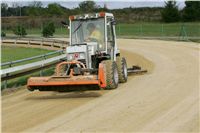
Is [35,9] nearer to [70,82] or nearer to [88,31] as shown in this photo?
[88,31]

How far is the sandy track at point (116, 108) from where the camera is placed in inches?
355

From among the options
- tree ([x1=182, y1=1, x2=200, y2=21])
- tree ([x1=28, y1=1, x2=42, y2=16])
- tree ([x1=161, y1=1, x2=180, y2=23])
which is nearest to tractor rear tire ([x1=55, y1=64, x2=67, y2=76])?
tree ([x1=182, y1=1, x2=200, y2=21])

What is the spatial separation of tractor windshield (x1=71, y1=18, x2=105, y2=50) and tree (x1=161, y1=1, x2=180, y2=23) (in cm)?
6158

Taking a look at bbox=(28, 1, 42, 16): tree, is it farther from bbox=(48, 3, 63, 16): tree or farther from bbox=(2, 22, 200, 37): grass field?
bbox=(2, 22, 200, 37): grass field

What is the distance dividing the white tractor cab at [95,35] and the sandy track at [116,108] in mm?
1165

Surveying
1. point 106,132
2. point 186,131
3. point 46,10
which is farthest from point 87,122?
point 46,10

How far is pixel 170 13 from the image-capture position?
250ft

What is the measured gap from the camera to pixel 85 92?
43.8ft

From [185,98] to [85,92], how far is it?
9.79ft

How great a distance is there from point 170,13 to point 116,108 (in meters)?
67.0

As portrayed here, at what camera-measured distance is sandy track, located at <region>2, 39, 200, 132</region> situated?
9.02m

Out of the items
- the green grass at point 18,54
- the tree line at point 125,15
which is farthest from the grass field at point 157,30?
the green grass at point 18,54

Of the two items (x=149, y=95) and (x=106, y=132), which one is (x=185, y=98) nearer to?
(x=149, y=95)

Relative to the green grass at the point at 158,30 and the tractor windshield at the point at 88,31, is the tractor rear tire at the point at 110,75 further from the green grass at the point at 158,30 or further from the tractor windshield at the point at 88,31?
the green grass at the point at 158,30
